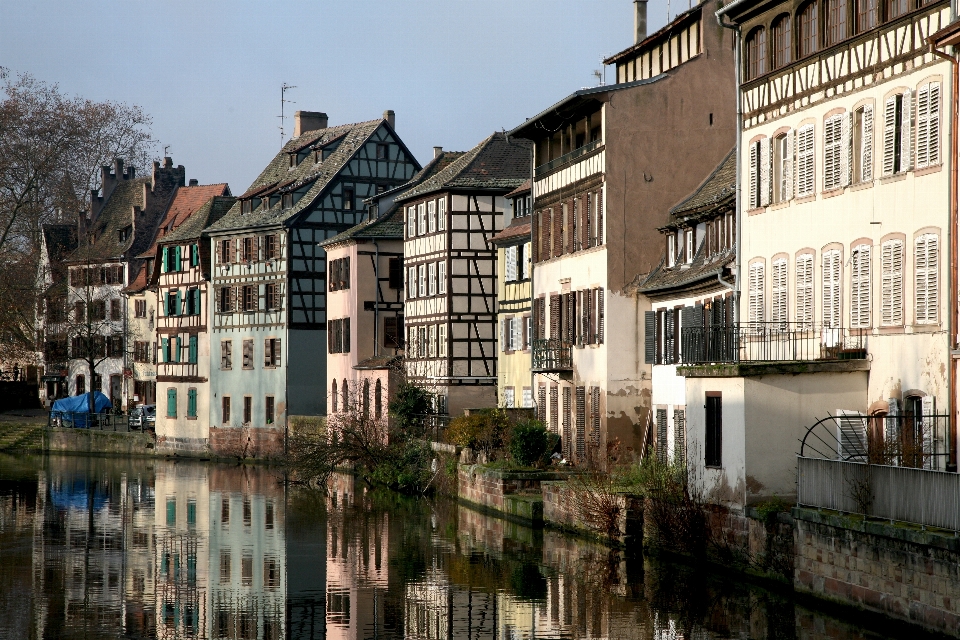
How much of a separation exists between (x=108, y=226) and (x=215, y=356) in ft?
71.2

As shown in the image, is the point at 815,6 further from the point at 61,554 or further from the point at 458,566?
the point at 61,554

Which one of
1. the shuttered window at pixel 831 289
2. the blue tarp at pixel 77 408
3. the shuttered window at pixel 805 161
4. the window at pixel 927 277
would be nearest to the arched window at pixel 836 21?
the shuttered window at pixel 805 161

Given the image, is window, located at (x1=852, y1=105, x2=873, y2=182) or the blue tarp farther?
the blue tarp

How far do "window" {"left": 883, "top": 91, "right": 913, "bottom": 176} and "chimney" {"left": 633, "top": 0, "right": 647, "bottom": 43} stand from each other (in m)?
18.5

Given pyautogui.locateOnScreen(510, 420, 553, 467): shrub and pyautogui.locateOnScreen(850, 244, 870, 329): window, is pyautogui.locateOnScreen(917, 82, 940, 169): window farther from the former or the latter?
pyautogui.locateOnScreen(510, 420, 553, 467): shrub

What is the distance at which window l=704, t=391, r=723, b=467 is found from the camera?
2609cm

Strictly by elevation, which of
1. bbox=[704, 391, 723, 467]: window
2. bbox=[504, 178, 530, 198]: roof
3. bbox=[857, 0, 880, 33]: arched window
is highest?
bbox=[857, 0, 880, 33]: arched window

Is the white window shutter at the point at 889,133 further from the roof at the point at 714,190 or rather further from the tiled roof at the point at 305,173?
the tiled roof at the point at 305,173

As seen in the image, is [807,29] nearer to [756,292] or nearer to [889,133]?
[889,133]

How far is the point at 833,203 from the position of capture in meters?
25.8

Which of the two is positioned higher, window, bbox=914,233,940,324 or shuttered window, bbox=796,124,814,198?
shuttered window, bbox=796,124,814,198

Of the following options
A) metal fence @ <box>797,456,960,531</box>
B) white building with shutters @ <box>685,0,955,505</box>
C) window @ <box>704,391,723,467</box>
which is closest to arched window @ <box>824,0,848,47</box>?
white building with shutters @ <box>685,0,955,505</box>

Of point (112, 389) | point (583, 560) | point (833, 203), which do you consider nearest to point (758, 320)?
point (833, 203)

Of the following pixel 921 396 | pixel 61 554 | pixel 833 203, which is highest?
pixel 833 203
